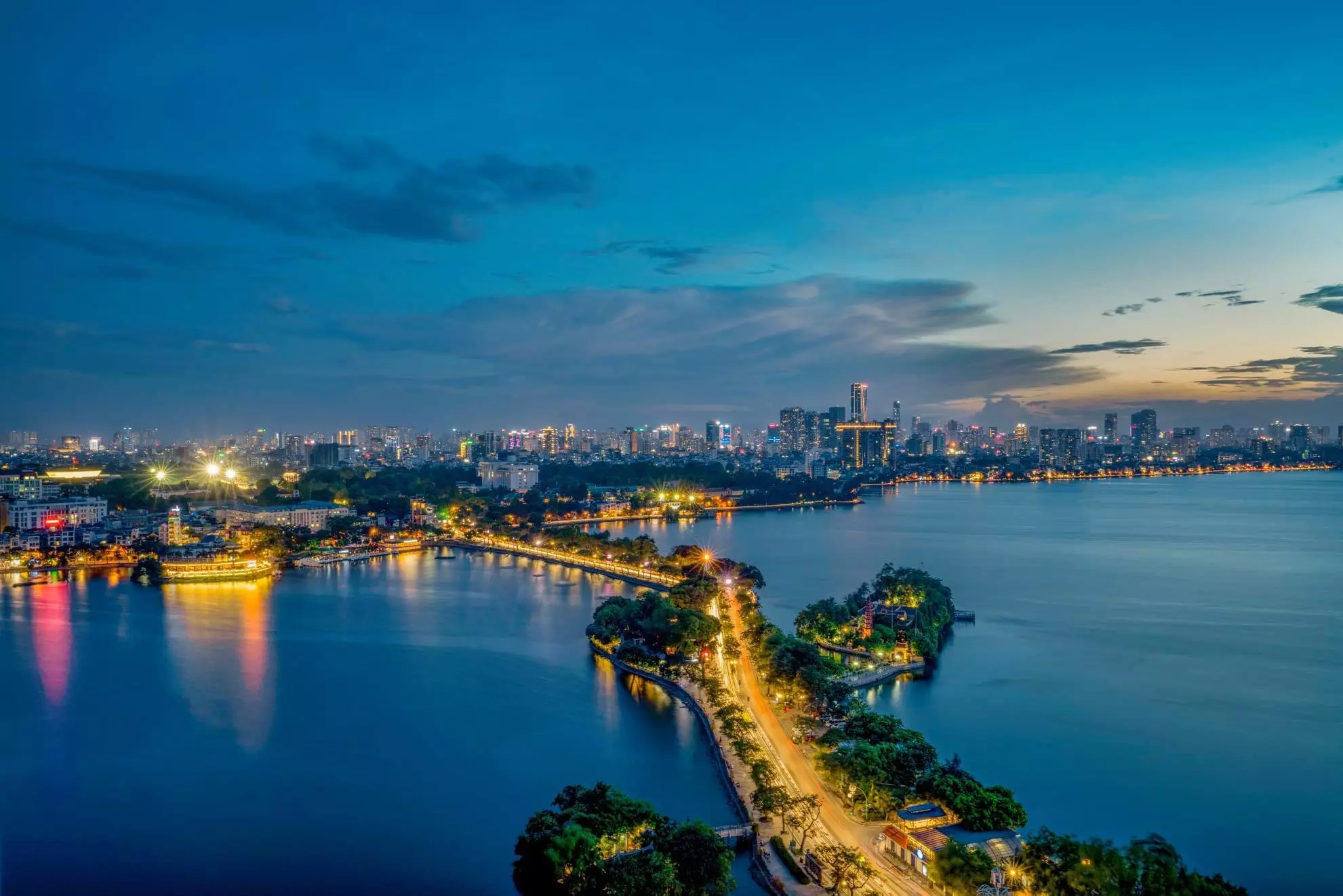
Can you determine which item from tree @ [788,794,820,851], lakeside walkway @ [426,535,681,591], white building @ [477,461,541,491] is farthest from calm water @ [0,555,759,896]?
white building @ [477,461,541,491]

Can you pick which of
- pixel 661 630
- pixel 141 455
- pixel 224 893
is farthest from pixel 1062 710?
pixel 141 455

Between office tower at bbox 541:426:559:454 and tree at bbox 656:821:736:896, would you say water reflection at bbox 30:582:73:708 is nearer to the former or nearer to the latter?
tree at bbox 656:821:736:896

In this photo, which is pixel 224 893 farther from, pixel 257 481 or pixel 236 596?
pixel 257 481

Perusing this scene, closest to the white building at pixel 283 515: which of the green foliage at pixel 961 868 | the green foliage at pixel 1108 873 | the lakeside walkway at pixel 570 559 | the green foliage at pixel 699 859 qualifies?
the lakeside walkway at pixel 570 559

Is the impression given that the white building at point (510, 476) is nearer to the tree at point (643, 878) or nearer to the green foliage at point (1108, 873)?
the tree at point (643, 878)

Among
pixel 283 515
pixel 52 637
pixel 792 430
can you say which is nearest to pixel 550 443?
pixel 792 430

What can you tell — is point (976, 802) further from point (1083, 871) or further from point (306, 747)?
point (306, 747)
